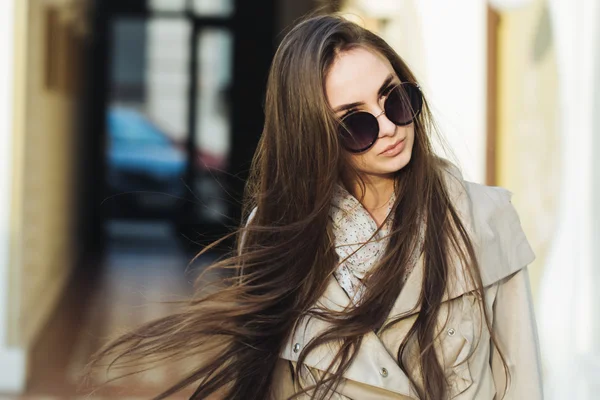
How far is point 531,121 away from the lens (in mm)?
4168

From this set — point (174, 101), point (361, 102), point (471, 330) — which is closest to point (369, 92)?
point (361, 102)

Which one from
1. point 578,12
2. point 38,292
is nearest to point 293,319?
point 578,12

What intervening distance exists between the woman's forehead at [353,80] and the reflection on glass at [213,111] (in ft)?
32.3

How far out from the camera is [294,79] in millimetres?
1751

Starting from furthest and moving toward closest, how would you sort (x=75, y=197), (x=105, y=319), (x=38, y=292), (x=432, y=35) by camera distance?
(x=75, y=197) → (x=105, y=319) → (x=38, y=292) → (x=432, y=35)

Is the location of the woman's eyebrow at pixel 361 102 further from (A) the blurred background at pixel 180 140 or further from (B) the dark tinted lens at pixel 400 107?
(A) the blurred background at pixel 180 140

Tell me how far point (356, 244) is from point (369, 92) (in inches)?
11.5

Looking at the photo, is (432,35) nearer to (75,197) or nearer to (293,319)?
(293,319)

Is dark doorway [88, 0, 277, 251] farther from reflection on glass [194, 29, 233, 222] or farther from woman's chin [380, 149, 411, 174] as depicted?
woman's chin [380, 149, 411, 174]

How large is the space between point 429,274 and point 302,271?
0.79ft

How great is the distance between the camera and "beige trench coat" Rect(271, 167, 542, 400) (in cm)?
174

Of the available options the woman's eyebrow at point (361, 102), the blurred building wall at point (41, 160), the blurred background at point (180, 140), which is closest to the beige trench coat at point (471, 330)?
the woman's eyebrow at point (361, 102)

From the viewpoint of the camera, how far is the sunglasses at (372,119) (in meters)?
1.71

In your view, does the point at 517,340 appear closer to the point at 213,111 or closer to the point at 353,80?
the point at 353,80
